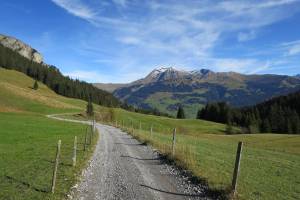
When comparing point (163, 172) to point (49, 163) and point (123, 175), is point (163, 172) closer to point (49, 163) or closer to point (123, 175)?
point (123, 175)

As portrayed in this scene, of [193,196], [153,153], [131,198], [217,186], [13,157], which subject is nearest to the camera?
[131,198]

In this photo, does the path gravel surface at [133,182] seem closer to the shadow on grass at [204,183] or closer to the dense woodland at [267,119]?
the shadow on grass at [204,183]

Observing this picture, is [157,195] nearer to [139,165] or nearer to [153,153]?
[139,165]

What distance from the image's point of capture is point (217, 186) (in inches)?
639

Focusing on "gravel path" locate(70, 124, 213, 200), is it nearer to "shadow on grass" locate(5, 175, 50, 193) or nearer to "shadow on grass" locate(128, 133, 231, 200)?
"shadow on grass" locate(128, 133, 231, 200)

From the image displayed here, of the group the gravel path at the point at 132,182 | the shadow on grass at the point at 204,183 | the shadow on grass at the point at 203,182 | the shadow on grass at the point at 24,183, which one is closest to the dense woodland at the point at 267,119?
the shadow on grass at the point at 203,182

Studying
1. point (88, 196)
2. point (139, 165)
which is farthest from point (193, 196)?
point (139, 165)

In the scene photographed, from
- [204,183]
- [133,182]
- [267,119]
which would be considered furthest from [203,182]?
[267,119]

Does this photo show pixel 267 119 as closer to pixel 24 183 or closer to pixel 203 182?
pixel 203 182

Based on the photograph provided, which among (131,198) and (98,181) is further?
(98,181)

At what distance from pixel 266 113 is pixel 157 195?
7278 inches

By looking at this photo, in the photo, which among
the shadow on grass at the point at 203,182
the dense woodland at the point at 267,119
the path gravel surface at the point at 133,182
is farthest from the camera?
the dense woodland at the point at 267,119

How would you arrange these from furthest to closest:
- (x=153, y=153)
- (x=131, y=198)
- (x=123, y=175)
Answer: (x=153, y=153)
(x=123, y=175)
(x=131, y=198)

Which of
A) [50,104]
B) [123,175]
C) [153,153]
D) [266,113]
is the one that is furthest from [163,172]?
[266,113]
